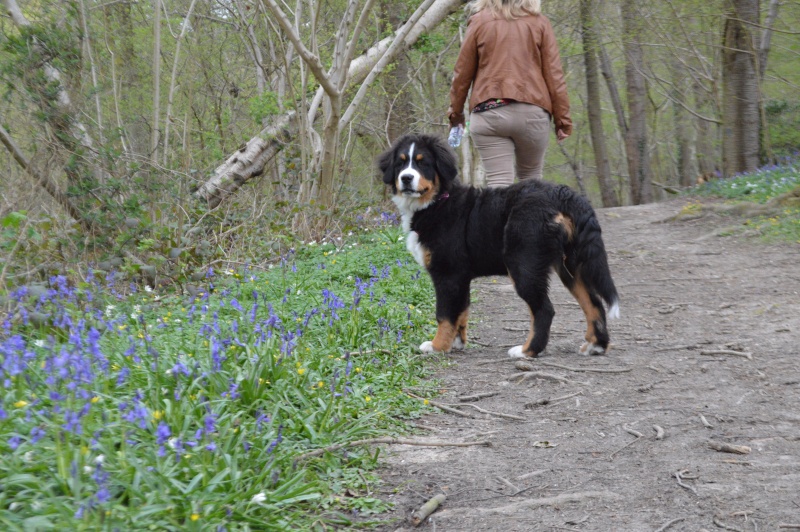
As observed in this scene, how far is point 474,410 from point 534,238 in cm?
127

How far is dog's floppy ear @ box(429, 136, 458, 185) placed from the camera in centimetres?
529

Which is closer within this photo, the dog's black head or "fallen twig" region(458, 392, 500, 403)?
"fallen twig" region(458, 392, 500, 403)

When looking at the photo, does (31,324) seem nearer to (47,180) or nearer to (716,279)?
(47,180)

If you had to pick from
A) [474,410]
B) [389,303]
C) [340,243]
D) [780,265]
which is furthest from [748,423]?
[340,243]

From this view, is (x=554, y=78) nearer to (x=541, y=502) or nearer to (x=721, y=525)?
(x=541, y=502)

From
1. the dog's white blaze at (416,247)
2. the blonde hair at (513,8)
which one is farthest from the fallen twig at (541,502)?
the blonde hair at (513,8)

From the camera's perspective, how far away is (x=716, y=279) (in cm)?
774

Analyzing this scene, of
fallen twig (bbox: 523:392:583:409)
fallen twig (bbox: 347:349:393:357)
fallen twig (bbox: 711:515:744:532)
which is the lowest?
fallen twig (bbox: 711:515:744:532)

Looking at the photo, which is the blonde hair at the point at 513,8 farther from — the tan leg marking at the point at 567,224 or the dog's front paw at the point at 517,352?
the dog's front paw at the point at 517,352

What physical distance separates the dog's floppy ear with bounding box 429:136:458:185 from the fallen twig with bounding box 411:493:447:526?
2801 mm

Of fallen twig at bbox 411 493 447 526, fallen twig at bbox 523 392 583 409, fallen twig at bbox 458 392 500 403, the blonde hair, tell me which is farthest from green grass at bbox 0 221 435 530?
the blonde hair

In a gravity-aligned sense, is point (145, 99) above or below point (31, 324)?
above

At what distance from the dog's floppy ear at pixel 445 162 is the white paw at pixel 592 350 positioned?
4.90ft

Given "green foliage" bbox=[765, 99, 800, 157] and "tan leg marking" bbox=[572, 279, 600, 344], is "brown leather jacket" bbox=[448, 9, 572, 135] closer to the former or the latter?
"tan leg marking" bbox=[572, 279, 600, 344]
